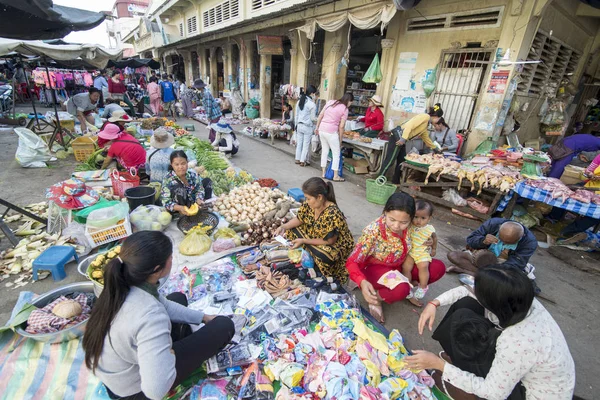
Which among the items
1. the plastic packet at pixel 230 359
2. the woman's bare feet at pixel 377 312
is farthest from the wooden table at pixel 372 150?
the plastic packet at pixel 230 359

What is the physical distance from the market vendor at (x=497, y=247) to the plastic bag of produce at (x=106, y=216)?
415cm

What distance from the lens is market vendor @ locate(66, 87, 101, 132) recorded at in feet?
25.8

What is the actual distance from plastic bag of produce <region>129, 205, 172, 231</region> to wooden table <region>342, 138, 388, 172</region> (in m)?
A: 4.58

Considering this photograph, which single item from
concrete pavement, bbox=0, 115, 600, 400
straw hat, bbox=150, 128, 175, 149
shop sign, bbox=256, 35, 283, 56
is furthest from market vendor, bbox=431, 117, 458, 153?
shop sign, bbox=256, 35, 283, 56

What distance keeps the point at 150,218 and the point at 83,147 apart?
431cm

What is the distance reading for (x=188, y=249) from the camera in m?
3.34

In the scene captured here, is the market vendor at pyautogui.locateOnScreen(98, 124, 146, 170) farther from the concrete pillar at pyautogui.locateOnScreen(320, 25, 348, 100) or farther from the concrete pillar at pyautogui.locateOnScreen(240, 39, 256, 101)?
the concrete pillar at pyautogui.locateOnScreen(240, 39, 256, 101)

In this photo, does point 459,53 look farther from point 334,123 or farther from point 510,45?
point 334,123

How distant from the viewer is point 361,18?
6465 millimetres

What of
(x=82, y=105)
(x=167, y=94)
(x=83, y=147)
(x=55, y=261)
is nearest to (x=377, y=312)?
(x=55, y=261)

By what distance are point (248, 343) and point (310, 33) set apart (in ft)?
27.4

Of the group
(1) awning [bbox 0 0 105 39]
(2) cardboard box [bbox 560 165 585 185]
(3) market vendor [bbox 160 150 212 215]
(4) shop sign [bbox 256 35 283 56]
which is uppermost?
(4) shop sign [bbox 256 35 283 56]

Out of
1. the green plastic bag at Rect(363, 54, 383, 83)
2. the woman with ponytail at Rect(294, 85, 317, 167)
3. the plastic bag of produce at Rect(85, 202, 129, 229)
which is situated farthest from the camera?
the green plastic bag at Rect(363, 54, 383, 83)

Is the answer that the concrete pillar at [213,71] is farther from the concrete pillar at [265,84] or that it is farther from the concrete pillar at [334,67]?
the concrete pillar at [334,67]
